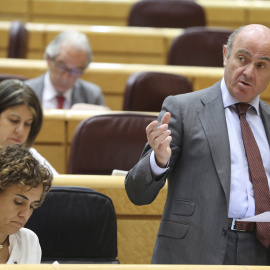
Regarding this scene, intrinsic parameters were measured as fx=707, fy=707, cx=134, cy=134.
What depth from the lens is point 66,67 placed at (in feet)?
4.22

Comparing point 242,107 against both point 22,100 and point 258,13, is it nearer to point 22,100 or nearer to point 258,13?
point 22,100

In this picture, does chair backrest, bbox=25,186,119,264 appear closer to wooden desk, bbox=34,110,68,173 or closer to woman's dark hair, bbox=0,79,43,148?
woman's dark hair, bbox=0,79,43,148

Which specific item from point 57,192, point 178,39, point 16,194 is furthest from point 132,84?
point 16,194

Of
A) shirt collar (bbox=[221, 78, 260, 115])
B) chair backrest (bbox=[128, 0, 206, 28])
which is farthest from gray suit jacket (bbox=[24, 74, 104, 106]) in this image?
shirt collar (bbox=[221, 78, 260, 115])

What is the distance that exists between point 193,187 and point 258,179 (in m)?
0.06

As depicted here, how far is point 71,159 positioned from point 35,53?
65 centimetres

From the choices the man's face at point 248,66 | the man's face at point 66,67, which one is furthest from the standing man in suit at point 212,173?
the man's face at point 66,67

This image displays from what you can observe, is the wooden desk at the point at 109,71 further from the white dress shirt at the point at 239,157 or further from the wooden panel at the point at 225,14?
the white dress shirt at the point at 239,157

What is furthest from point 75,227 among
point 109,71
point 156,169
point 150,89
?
point 109,71

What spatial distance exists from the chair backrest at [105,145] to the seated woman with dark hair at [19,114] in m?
0.06

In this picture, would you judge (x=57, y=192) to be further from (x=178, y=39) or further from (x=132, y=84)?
(x=178, y=39)

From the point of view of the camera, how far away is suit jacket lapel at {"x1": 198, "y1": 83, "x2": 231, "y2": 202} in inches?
26.2

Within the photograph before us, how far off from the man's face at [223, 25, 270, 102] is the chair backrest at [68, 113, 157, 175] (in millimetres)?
367

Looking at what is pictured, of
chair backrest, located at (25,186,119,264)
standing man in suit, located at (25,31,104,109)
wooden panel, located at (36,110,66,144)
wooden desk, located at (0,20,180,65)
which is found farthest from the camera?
wooden desk, located at (0,20,180,65)
